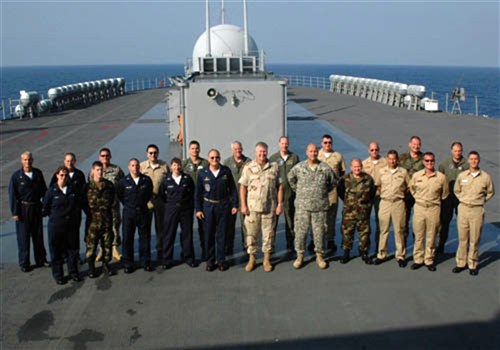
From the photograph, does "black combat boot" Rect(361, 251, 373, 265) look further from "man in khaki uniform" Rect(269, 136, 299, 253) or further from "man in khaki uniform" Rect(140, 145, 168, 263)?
"man in khaki uniform" Rect(140, 145, 168, 263)

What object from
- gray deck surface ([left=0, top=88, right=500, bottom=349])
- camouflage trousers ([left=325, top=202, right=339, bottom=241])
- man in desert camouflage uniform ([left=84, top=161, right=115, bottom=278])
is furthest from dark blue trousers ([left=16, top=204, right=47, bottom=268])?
camouflage trousers ([left=325, top=202, right=339, bottom=241])

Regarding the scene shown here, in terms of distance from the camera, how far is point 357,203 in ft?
21.5

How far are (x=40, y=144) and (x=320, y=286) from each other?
14.1 meters

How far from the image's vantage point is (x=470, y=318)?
5262mm

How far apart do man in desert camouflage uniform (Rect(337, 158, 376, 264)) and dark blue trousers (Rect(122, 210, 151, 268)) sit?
2.47 m

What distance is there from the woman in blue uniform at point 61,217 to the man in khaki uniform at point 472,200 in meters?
4.54

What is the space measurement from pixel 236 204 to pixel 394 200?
76.5 inches

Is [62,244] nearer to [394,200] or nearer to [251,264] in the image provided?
[251,264]

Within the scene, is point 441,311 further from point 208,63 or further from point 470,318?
point 208,63

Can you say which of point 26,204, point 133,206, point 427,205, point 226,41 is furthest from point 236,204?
point 226,41

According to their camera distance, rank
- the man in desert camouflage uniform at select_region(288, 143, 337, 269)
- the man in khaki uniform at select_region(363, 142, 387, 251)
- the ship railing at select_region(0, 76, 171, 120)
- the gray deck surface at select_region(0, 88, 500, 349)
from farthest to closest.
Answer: the ship railing at select_region(0, 76, 171, 120), the man in khaki uniform at select_region(363, 142, 387, 251), the man in desert camouflage uniform at select_region(288, 143, 337, 269), the gray deck surface at select_region(0, 88, 500, 349)

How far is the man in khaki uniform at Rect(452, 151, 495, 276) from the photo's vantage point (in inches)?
245

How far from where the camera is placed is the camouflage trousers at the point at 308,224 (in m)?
6.44

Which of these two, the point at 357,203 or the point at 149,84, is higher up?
the point at 149,84
